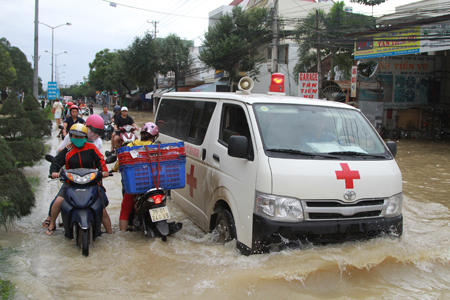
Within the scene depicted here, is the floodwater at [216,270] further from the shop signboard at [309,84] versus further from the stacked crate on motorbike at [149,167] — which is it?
the shop signboard at [309,84]

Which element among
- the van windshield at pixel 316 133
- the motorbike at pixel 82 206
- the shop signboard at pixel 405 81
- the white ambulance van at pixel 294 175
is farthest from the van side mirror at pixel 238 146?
the shop signboard at pixel 405 81

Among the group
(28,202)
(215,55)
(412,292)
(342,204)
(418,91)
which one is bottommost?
(412,292)

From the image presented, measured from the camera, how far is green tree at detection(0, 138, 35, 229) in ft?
16.6

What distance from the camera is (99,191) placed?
500 cm

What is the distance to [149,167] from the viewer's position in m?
4.80

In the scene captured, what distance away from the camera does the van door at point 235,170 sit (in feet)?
13.5

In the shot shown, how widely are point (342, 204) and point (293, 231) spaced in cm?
57

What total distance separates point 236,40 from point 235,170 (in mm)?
29201

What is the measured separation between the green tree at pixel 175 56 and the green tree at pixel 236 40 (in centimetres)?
1218

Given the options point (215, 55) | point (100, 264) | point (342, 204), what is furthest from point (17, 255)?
point (215, 55)

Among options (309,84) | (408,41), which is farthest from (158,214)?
(408,41)

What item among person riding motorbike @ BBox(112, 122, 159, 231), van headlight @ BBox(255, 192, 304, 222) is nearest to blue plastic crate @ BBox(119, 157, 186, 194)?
person riding motorbike @ BBox(112, 122, 159, 231)

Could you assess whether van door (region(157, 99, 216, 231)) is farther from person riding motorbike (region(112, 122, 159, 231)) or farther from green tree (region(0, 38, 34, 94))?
green tree (region(0, 38, 34, 94))

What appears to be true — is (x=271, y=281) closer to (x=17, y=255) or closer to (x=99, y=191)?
(x=99, y=191)
